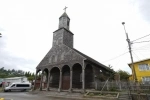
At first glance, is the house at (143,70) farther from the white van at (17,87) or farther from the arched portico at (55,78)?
the white van at (17,87)

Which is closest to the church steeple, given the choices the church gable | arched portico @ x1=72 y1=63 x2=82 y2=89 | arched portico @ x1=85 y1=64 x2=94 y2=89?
the church gable

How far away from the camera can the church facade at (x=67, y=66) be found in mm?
20500

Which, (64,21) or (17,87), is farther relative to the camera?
(64,21)

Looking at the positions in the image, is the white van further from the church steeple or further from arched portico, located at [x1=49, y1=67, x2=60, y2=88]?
the church steeple

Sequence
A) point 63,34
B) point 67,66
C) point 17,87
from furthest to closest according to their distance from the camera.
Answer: point 17,87 → point 63,34 → point 67,66

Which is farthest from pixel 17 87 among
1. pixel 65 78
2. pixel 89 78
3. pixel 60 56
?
pixel 89 78

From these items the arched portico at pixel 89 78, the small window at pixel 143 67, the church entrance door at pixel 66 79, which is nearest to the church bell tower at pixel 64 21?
the church entrance door at pixel 66 79

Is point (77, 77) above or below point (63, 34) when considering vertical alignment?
below

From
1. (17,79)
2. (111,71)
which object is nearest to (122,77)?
(111,71)

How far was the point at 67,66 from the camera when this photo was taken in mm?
23906

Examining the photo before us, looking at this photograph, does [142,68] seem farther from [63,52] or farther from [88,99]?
[88,99]

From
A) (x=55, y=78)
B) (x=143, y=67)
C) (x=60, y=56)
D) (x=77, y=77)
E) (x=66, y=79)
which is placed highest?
(x=60, y=56)

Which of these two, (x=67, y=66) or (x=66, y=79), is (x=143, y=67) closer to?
(x=67, y=66)

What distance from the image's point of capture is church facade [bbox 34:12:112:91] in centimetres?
2050
